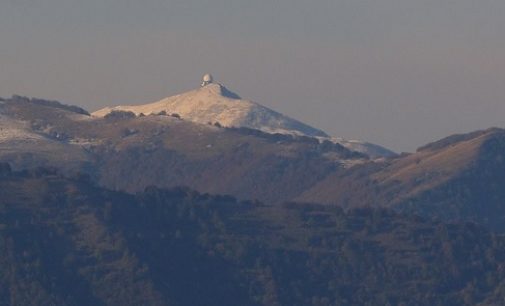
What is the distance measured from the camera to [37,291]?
200 meters

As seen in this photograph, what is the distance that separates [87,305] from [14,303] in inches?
249

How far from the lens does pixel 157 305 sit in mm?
199500

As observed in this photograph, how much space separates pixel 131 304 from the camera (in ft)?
656

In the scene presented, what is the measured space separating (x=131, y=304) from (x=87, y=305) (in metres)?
3.79

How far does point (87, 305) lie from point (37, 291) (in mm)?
4467

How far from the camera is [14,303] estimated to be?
198125mm

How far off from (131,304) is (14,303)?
10069mm

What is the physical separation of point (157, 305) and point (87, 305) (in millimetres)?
6038

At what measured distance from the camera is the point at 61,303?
197 meters

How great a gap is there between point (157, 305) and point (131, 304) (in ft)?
7.51

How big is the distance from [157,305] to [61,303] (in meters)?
8.42
